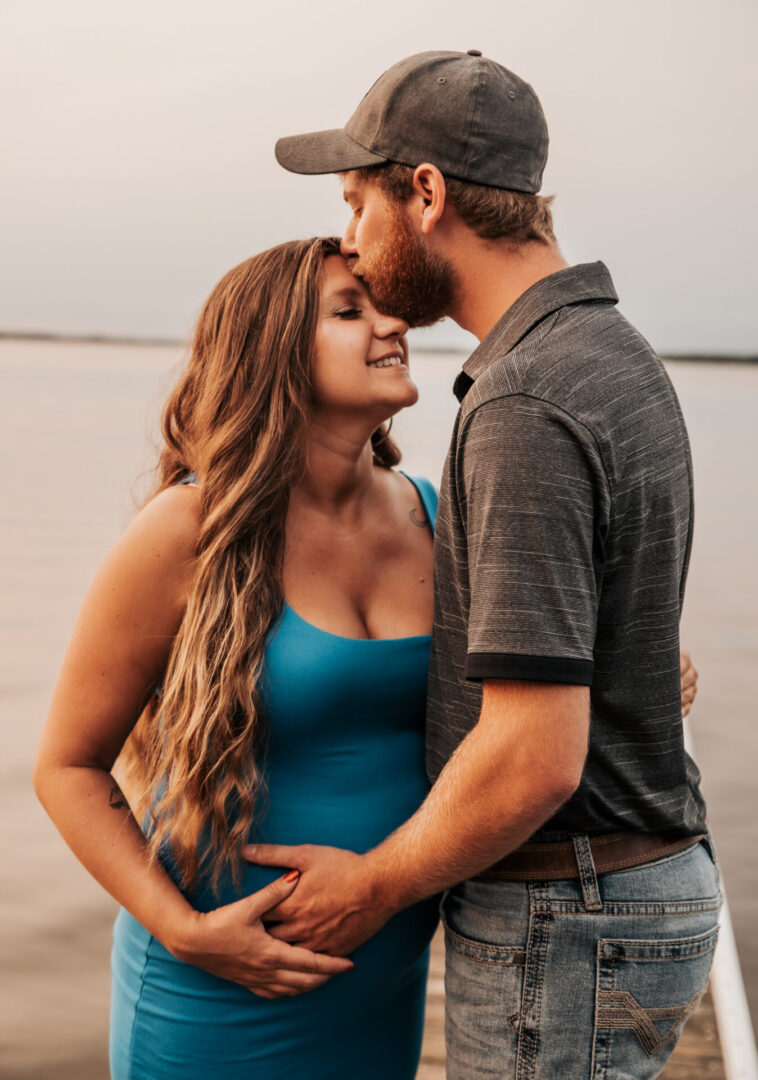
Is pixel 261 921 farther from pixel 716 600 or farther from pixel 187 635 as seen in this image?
pixel 716 600

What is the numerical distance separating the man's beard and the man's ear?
0.04 metres

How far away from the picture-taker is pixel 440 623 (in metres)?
1.76

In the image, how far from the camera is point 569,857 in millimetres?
1624

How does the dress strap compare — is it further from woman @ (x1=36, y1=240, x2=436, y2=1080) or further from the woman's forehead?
the woman's forehead

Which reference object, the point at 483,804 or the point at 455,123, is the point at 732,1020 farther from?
the point at 455,123

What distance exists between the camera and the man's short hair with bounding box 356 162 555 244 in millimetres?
1761

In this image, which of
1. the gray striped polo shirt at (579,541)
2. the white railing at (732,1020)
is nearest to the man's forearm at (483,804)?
the gray striped polo shirt at (579,541)

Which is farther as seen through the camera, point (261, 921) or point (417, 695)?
point (417, 695)

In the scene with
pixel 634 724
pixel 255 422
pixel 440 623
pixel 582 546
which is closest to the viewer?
pixel 582 546

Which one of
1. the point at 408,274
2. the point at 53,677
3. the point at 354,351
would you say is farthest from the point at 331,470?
the point at 53,677

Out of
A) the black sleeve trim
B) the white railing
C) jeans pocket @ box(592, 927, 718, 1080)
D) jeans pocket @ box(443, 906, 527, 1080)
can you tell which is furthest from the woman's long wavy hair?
the white railing

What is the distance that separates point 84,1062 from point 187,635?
2935 millimetres

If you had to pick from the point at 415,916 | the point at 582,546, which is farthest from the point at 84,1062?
the point at 582,546

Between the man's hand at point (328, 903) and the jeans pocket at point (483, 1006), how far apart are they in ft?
0.50
